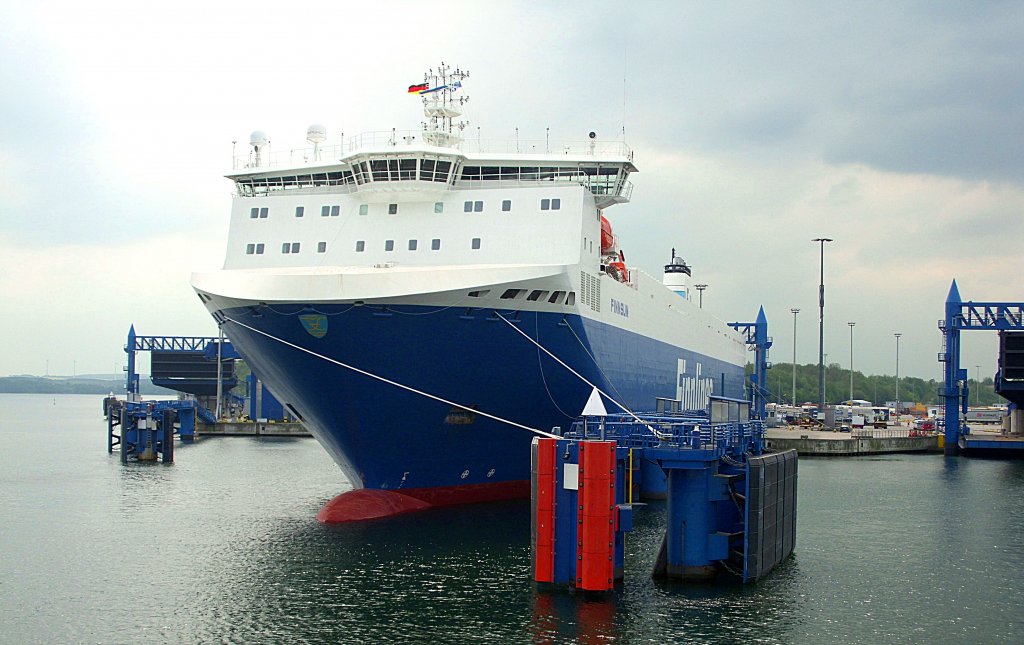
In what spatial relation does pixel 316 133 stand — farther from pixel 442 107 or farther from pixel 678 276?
pixel 678 276

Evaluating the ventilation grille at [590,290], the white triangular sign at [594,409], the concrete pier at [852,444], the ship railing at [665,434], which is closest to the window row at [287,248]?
the ventilation grille at [590,290]

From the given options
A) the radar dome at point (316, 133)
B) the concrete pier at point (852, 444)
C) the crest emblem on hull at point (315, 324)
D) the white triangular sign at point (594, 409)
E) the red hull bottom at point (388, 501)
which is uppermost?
the radar dome at point (316, 133)

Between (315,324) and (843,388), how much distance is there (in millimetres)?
153326

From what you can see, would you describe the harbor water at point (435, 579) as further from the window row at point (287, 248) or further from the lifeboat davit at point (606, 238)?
the lifeboat davit at point (606, 238)

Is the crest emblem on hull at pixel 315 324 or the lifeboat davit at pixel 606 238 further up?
the lifeboat davit at pixel 606 238

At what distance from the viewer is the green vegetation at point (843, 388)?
513 ft

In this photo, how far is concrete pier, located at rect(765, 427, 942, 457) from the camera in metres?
53.8

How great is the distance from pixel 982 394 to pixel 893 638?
192398 mm

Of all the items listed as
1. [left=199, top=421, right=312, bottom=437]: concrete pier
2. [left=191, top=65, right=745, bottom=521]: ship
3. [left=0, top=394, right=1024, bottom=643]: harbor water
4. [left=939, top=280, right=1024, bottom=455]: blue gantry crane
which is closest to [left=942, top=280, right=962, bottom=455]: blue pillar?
[left=939, top=280, right=1024, bottom=455]: blue gantry crane

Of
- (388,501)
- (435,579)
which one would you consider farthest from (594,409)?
(388,501)

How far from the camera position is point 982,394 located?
18700 centimetres

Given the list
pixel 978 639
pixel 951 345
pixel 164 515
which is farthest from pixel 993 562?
pixel 951 345

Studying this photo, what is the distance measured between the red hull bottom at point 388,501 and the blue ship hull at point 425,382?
58mm

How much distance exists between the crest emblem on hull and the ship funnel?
42.7 m
